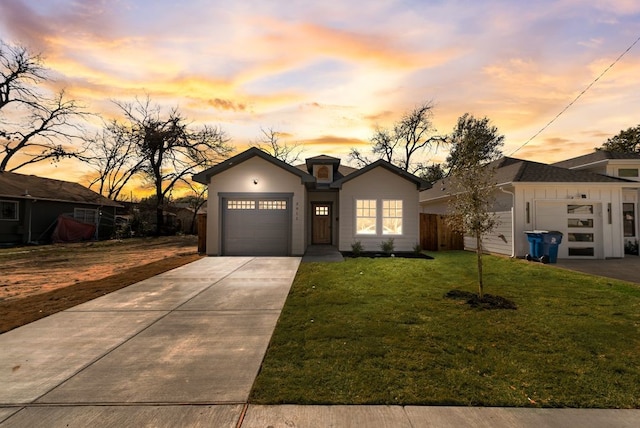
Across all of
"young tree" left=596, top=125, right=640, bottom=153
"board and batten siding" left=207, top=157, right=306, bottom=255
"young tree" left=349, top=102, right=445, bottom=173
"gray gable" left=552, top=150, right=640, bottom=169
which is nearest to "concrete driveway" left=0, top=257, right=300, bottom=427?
"board and batten siding" left=207, top=157, right=306, bottom=255

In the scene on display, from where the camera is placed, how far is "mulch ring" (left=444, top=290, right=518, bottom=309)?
561 cm

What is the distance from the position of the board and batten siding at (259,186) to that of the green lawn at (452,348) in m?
5.83

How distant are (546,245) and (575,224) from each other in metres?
2.25

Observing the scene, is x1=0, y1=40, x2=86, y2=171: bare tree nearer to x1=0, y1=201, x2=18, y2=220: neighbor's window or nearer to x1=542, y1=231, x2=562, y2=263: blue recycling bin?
x1=0, y1=201, x2=18, y2=220: neighbor's window

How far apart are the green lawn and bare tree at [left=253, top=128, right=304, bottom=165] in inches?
1151

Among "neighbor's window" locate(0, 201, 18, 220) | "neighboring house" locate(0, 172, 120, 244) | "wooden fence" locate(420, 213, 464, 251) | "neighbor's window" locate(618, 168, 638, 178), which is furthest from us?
"neighboring house" locate(0, 172, 120, 244)

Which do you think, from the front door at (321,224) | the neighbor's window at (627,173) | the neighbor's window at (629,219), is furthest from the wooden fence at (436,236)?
the neighbor's window at (627,173)

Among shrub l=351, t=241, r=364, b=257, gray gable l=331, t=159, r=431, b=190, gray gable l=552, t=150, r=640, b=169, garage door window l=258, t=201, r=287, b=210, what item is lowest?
shrub l=351, t=241, r=364, b=257

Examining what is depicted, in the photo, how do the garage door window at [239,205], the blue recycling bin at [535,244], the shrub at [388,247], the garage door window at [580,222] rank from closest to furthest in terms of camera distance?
the blue recycling bin at [535,244] < the garage door window at [580,222] < the garage door window at [239,205] < the shrub at [388,247]

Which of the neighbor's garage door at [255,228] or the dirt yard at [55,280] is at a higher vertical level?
the neighbor's garage door at [255,228]

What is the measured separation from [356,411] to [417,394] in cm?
65

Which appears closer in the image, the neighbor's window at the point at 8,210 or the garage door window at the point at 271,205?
the garage door window at the point at 271,205

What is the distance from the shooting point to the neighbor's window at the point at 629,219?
1361cm

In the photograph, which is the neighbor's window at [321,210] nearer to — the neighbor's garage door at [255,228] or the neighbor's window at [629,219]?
the neighbor's garage door at [255,228]
